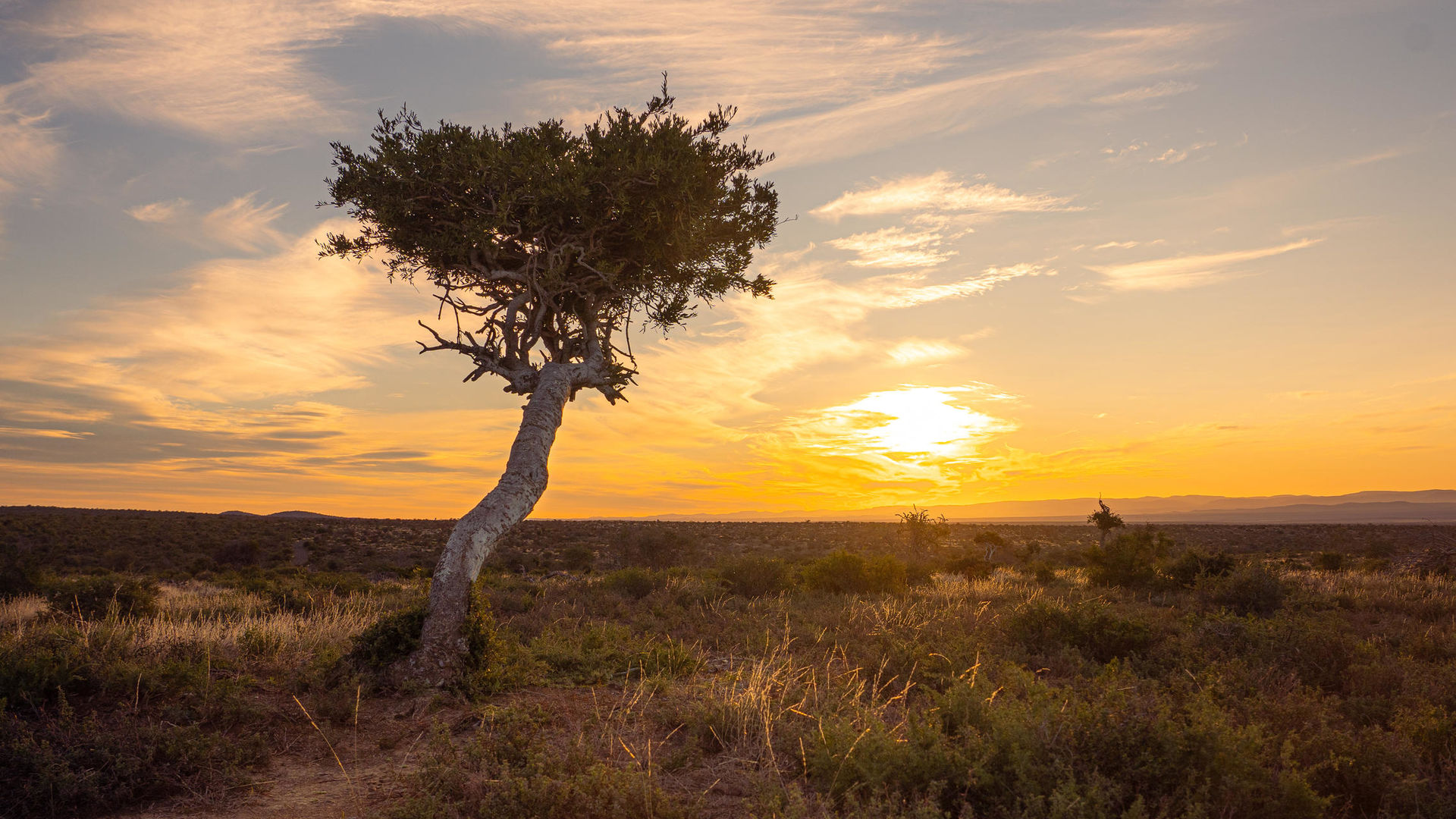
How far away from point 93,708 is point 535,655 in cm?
459

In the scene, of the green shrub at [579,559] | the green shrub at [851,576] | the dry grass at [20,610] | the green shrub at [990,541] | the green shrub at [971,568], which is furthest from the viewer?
the green shrub at [990,541]

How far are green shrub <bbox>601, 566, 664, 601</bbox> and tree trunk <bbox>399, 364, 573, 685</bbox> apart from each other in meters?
8.59

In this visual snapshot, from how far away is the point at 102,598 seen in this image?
46.9ft

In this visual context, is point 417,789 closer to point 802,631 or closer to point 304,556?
point 802,631

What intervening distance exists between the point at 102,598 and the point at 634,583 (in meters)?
11.4

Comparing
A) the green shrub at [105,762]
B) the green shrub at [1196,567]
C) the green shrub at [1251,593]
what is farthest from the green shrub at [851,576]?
the green shrub at [105,762]

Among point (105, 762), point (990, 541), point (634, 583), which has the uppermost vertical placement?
point (105, 762)

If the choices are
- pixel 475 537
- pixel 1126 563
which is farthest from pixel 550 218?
pixel 1126 563

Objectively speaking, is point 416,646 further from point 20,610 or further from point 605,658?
point 20,610

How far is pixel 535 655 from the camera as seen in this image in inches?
375

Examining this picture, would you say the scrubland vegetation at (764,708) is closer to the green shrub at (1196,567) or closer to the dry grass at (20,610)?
the dry grass at (20,610)

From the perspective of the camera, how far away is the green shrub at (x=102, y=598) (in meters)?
13.6

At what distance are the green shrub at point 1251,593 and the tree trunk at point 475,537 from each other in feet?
48.4

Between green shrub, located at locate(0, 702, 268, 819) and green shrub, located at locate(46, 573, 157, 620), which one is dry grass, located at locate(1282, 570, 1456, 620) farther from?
green shrub, located at locate(46, 573, 157, 620)
